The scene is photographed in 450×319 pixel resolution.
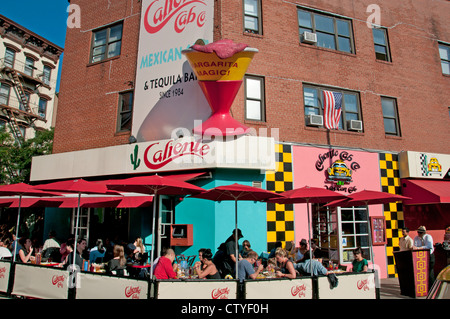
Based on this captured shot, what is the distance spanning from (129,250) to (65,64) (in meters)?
10.2

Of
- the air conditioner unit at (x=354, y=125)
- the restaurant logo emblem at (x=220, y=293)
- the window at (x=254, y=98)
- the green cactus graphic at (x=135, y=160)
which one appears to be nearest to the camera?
the restaurant logo emblem at (x=220, y=293)

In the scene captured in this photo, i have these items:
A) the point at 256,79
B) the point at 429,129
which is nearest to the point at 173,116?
the point at 256,79

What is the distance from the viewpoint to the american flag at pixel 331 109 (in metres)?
13.6

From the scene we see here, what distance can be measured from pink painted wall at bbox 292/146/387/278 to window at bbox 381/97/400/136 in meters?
1.86

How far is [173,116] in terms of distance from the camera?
13.2 m

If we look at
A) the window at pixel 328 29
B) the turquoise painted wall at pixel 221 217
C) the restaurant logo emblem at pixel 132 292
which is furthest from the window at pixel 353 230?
the restaurant logo emblem at pixel 132 292

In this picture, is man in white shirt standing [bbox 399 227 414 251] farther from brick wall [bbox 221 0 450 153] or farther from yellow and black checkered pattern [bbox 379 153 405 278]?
brick wall [bbox 221 0 450 153]

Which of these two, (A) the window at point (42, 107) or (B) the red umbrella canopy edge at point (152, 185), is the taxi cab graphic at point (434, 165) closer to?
(B) the red umbrella canopy edge at point (152, 185)

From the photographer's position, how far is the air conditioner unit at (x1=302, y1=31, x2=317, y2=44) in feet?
46.6

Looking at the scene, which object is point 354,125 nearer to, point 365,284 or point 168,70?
point 168,70

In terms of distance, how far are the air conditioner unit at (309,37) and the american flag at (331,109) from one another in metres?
2.30

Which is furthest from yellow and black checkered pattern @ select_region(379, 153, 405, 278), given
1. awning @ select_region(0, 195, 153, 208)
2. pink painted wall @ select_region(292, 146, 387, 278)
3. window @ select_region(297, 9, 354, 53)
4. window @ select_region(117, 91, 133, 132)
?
window @ select_region(117, 91, 133, 132)

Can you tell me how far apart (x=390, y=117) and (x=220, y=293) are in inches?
481

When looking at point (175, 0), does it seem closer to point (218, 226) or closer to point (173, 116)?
point (173, 116)
